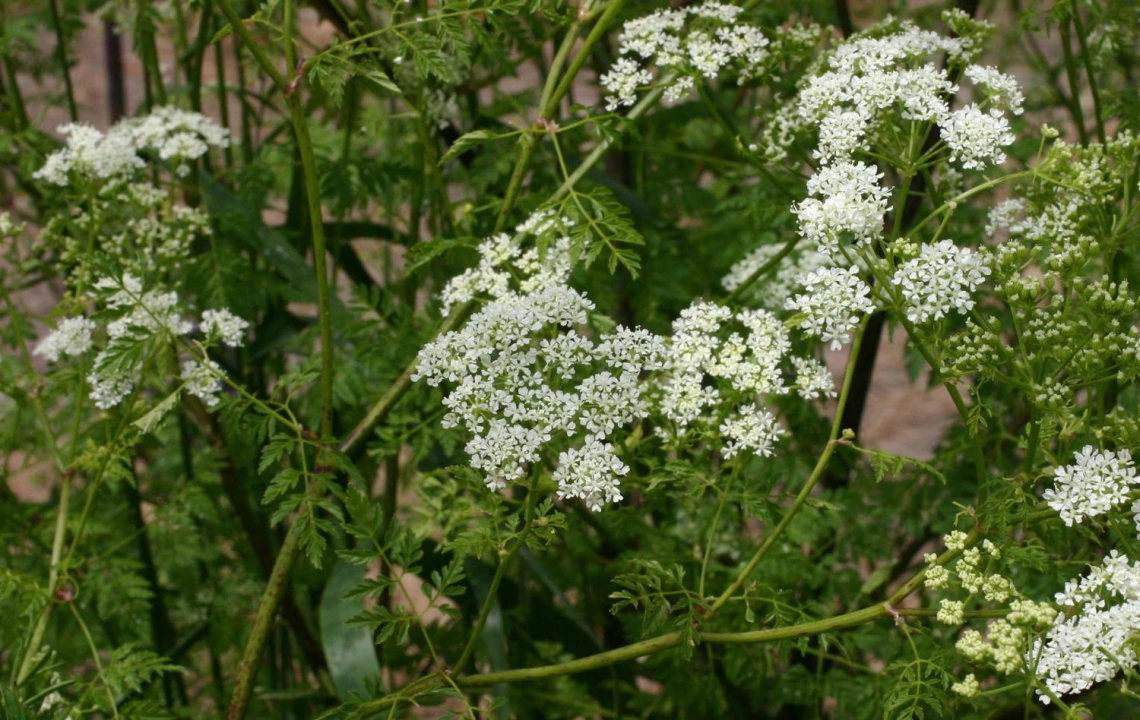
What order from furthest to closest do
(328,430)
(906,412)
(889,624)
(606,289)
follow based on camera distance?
1. (906,412)
2. (606,289)
3. (889,624)
4. (328,430)

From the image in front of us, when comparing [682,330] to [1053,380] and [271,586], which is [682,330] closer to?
[1053,380]

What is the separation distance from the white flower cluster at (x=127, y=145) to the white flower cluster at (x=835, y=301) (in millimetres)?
1555

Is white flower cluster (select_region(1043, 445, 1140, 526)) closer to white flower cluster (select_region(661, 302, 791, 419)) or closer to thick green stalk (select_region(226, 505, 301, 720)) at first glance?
white flower cluster (select_region(661, 302, 791, 419))

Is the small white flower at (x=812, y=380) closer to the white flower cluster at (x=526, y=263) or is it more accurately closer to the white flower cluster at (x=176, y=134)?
the white flower cluster at (x=526, y=263)

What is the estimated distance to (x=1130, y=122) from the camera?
7.98 ft

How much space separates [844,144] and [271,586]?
1.25 m

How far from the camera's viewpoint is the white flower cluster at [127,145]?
99.0 inches

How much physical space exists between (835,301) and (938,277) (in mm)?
145

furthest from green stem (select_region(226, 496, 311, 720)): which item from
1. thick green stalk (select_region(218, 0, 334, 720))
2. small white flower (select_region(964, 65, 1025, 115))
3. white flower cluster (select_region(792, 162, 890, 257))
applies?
small white flower (select_region(964, 65, 1025, 115))

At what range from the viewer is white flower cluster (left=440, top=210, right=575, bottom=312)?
6.67 ft

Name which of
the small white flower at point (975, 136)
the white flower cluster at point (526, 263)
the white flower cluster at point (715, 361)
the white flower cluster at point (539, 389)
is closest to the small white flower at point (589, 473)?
the white flower cluster at point (539, 389)

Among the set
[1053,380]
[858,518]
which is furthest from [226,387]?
[1053,380]

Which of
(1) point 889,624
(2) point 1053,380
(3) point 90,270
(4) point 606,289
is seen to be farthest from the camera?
(4) point 606,289

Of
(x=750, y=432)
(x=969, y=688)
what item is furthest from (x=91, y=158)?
(x=969, y=688)
